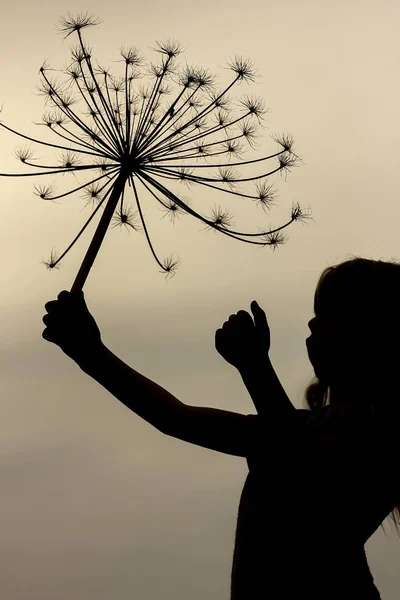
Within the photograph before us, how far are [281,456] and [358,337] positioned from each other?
2.10 feet

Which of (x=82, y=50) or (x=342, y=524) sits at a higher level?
(x=82, y=50)

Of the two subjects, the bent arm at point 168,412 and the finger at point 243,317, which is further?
the finger at point 243,317

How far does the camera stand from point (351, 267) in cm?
342

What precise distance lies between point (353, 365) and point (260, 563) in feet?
2.87

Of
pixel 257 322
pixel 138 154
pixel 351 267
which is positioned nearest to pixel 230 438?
pixel 257 322

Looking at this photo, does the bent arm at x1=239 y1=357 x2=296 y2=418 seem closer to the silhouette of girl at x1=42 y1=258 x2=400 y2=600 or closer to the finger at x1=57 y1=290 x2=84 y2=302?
the silhouette of girl at x1=42 y1=258 x2=400 y2=600

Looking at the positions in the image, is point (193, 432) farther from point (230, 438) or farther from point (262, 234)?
point (262, 234)

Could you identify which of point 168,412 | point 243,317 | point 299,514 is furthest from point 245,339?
point 299,514

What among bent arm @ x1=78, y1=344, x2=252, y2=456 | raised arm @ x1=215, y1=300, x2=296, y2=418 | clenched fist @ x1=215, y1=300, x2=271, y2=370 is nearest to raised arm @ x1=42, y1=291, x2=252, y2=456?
bent arm @ x1=78, y1=344, x2=252, y2=456

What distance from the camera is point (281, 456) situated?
2887 mm

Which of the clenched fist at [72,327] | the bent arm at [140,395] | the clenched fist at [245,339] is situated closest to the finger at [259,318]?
the clenched fist at [245,339]

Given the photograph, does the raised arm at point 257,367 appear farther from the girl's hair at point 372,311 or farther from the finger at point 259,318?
the girl's hair at point 372,311

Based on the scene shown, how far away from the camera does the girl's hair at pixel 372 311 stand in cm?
315

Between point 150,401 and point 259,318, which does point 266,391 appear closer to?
point 259,318
